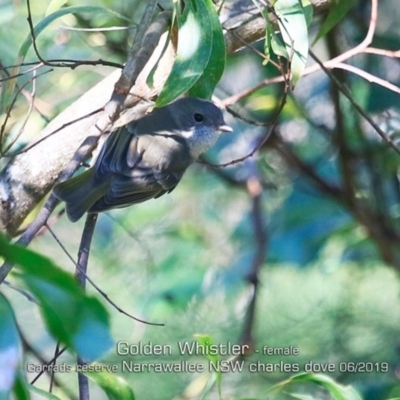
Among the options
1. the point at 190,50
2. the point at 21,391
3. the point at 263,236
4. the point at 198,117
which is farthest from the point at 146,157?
the point at 21,391

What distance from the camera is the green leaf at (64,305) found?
836 millimetres

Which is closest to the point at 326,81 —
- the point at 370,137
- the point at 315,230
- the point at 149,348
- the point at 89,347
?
the point at 370,137

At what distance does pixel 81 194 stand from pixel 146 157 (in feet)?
1.10

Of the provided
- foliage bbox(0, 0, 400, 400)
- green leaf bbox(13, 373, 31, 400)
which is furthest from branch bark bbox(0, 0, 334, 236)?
green leaf bbox(13, 373, 31, 400)

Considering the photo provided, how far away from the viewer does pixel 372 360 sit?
3154 mm

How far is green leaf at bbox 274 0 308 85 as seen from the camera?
6.13ft

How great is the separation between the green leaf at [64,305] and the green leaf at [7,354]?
0.13ft

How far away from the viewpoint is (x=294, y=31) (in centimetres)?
190

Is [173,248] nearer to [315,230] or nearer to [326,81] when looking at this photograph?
[315,230]

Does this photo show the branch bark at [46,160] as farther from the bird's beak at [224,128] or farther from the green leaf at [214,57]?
the bird's beak at [224,128]

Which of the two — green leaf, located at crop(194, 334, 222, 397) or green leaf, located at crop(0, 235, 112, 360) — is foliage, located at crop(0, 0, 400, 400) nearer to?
green leaf, located at crop(194, 334, 222, 397)

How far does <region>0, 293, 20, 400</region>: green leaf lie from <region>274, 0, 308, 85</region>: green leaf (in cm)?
118

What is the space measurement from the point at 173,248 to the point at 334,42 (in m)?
1.34

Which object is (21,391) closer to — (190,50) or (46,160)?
(190,50)
